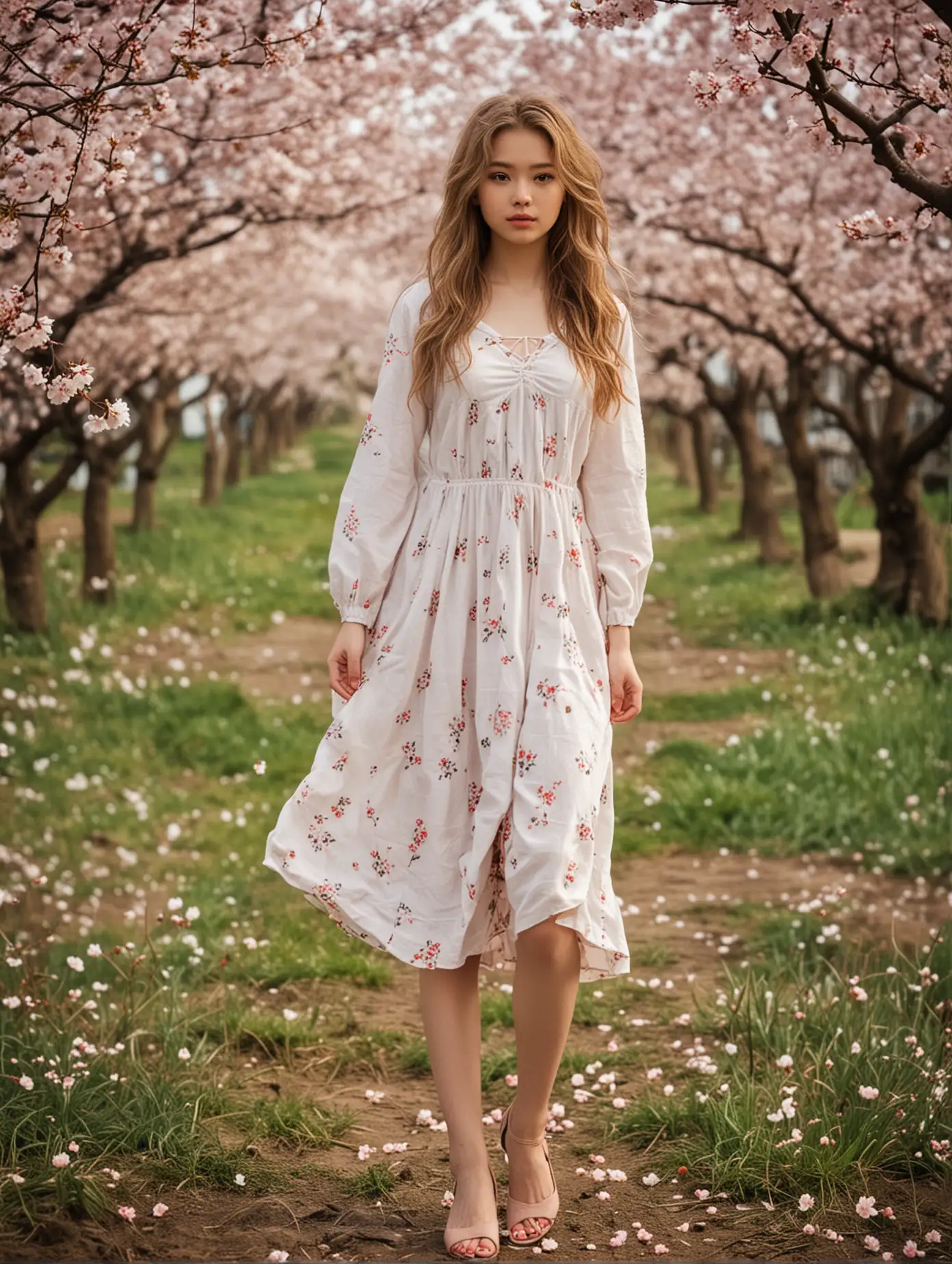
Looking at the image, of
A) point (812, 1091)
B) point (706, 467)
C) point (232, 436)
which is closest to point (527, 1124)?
point (812, 1091)

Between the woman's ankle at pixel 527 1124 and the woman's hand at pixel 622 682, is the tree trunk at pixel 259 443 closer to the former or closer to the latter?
the woman's hand at pixel 622 682

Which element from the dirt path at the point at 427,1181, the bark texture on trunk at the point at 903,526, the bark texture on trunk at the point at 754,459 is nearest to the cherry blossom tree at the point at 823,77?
the dirt path at the point at 427,1181

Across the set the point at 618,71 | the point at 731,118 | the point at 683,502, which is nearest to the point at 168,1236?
the point at 731,118

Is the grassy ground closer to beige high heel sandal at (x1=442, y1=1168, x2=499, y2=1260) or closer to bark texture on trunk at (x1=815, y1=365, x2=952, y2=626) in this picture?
beige high heel sandal at (x1=442, y1=1168, x2=499, y2=1260)

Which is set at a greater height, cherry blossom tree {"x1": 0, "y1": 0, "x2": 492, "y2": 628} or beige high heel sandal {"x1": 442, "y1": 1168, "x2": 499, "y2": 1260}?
cherry blossom tree {"x1": 0, "y1": 0, "x2": 492, "y2": 628}

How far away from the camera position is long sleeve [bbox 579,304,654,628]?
10.6 feet

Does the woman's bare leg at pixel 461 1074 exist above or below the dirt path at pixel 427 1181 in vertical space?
above

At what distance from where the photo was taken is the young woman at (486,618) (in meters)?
3.05

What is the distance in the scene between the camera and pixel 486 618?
3111 mm

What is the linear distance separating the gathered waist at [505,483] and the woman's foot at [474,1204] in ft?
4.52

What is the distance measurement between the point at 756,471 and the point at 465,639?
521 inches

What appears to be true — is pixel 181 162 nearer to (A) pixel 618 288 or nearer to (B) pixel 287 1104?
(A) pixel 618 288

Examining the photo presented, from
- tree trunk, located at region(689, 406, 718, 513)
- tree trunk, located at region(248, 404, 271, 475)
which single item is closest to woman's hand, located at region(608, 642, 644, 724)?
tree trunk, located at region(689, 406, 718, 513)

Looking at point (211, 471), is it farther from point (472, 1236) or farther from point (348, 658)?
point (472, 1236)
